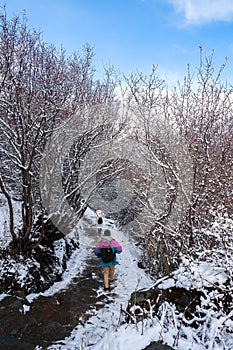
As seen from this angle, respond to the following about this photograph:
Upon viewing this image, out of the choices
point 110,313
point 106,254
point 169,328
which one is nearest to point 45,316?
point 110,313

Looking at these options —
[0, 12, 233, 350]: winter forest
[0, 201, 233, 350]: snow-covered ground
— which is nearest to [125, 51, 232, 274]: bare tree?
[0, 12, 233, 350]: winter forest

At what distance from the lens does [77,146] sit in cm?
1034

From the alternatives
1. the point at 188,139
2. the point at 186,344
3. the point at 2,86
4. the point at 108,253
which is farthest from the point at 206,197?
the point at 2,86

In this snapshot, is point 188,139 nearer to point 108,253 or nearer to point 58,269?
point 108,253

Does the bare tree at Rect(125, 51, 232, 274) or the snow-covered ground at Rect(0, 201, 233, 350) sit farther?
the bare tree at Rect(125, 51, 232, 274)

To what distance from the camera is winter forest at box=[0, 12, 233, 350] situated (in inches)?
171

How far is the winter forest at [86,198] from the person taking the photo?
435 cm

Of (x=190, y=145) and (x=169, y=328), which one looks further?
(x=190, y=145)

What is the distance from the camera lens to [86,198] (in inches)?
437

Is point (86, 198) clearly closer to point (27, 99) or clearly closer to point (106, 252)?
point (106, 252)

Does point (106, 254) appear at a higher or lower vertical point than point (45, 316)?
higher

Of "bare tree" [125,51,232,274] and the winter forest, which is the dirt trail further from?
"bare tree" [125,51,232,274]

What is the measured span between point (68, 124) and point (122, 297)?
570 centimetres

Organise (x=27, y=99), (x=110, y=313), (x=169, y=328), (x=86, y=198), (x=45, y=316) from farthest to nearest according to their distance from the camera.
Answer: (x=86, y=198) → (x=27, y=99) → (x=110, y=313) → (x=45, y=316) → (x=169, y=328)
